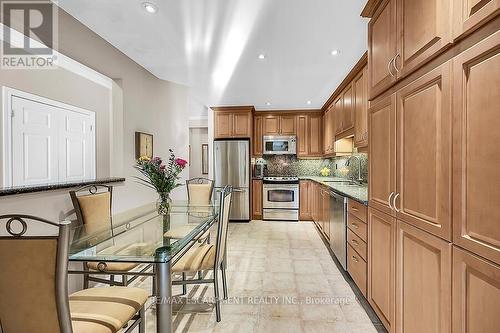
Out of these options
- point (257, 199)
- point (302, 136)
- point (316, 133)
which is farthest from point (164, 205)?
point (316, 133)

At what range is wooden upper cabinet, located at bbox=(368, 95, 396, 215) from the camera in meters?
1.68

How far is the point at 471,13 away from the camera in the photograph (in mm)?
988

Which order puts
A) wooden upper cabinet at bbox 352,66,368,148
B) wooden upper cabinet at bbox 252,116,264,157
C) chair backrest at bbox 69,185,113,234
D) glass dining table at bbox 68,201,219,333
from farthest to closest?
wooden upper cabinet at bbox 252,116,264,157, wooden upper cabinet at bbox 352,66,368,148, chair backrest at bbox 69,185,113,234, glass dining table at bbox 68,201,219,333

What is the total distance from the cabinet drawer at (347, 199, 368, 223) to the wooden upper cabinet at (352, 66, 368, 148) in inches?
30.6

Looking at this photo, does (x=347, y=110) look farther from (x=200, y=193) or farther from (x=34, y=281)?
(x=34, y=281)

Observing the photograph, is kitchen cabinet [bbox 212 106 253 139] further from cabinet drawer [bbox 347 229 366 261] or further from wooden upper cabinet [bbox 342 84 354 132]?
cabinet drawer [bbox 347 229 366 261]

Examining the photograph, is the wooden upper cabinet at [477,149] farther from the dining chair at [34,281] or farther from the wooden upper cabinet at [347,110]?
the wooden upper cabinet at [347,110]

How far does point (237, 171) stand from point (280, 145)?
1152 mm

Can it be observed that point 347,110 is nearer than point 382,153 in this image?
No

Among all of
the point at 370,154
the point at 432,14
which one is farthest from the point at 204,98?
the point at 432,14

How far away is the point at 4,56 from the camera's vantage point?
8.74 feet

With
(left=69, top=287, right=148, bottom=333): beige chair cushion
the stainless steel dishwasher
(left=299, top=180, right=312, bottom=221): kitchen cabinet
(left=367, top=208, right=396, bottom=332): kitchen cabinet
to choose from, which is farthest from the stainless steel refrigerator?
(left=69, top=287, right=148, bottom=333): beige chair cushion

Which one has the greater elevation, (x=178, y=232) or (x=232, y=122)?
(x=232, y=122)

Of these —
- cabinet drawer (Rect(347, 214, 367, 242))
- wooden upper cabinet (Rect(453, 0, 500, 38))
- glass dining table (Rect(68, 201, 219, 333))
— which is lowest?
cabinet drawer (Rect(347, 214, 367, 242))
